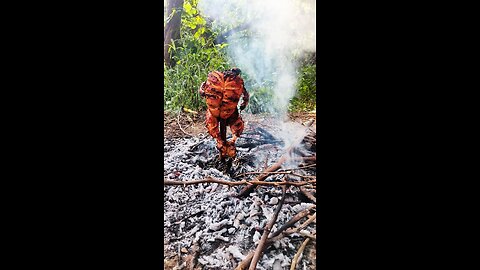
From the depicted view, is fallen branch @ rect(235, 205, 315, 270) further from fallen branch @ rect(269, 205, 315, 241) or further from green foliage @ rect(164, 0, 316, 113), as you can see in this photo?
green foliage @ rect(164, 0, 316, 113)

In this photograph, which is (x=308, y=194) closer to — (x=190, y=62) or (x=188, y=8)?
(x=190, y=62)

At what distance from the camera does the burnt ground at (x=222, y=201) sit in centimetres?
248

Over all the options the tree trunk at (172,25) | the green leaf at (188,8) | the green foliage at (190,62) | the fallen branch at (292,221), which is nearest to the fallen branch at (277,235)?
the fallen branch at (292,221)

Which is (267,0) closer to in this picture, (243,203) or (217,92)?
(217,92)

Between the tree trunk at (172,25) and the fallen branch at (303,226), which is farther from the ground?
the tree trunk at (172,25)

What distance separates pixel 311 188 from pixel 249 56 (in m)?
1.00

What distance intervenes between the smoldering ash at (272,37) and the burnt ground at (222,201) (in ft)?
0.83

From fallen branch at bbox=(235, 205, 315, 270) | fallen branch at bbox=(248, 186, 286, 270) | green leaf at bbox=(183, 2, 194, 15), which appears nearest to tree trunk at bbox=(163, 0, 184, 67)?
green leaf at bbox=(183, 2, 194, 15)

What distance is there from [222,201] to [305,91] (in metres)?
0.94

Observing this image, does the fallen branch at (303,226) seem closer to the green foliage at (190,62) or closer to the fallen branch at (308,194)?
the fallen branch at (308,194)

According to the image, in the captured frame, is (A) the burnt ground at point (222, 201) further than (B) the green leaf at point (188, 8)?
No

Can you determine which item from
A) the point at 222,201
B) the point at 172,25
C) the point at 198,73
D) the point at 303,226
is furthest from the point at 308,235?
the point at 172,25

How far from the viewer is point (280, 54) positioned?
2555 millimetres
